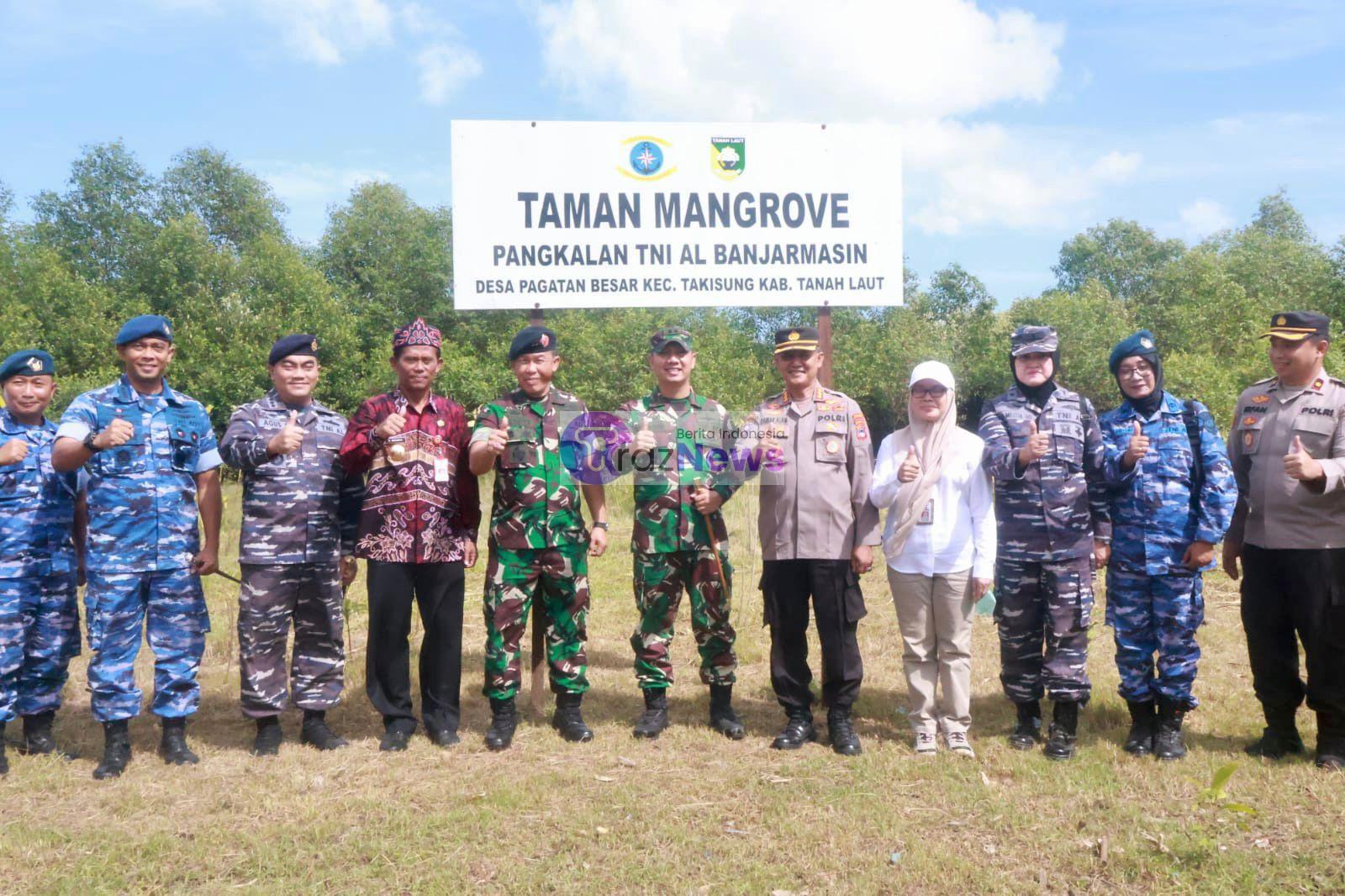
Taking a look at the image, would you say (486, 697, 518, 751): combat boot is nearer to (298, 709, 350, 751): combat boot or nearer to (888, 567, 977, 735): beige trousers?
(298, 709, 350, 751): combat boot

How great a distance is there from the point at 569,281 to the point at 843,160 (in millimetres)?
1927

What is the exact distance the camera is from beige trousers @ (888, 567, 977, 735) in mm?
4441

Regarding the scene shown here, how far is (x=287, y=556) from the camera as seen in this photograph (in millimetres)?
4578

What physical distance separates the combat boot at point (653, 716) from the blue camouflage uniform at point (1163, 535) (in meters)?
2.32

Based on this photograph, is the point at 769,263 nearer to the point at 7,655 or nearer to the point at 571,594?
the point at 571,594

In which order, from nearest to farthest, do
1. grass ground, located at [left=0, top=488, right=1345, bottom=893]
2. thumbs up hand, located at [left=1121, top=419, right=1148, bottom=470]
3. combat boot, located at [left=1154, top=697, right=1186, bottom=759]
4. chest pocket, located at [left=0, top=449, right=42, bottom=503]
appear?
1. grass ground, located at [left=0, top=488, right=1345, bottom=893]
2. thumbs up hand, located at [left=1121, top=419, right=1148, bottom=470]
3. combat boot, located at [left=1154, top=697, right=1186, bottom=759]
4. chest pocket, located at [left=0, top=449, right=42, bottom=503]

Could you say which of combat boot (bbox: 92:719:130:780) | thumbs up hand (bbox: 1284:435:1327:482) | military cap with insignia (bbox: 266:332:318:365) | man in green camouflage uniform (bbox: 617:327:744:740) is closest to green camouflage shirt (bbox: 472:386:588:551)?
man in green camouflage uniform (bbox: 617:327:744:740)

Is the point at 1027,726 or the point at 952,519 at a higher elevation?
the point at 952,519

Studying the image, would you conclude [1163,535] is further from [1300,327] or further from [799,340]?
[799,340]

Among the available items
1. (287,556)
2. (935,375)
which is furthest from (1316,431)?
(287,556)

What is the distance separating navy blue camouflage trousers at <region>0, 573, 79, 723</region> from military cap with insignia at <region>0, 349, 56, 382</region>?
1.06m

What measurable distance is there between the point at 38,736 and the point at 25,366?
190 centimetres

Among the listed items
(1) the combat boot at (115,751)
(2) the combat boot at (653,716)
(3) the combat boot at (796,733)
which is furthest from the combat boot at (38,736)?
(3) the combat boot at (796,733)

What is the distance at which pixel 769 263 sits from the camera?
5.83 m
